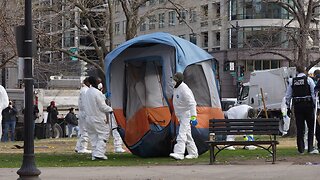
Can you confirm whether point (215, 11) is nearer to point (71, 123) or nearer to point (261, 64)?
point (71, 123)

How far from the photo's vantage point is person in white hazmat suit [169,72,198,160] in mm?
16172

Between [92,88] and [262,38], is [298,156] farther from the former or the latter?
[262,38]

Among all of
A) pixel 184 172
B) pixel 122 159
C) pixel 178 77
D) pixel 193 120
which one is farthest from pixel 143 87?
pixel 184 172

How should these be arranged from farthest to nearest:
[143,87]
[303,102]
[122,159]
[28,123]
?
1. [143,87]
2. [122,159]
3. [303,102]
4. [28,123]

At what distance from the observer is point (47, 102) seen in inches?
1623

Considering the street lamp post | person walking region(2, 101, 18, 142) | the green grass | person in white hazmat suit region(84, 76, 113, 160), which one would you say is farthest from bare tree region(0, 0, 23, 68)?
the street lamp post

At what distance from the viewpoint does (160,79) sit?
717 inches

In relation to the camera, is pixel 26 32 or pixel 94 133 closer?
pixel 26 32

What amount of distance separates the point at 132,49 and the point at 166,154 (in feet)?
8.64

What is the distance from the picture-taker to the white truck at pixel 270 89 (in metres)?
37.4

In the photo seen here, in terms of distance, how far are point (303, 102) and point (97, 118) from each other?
4.68 metres

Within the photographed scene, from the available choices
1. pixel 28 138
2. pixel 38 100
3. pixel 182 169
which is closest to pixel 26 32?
pixel 28 138

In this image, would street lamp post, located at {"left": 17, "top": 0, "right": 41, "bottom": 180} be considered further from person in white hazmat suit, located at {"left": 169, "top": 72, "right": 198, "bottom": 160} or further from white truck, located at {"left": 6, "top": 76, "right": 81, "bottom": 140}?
white truck, located at {"left": 6, "top": 76, "right": 81, "bottom": 140}

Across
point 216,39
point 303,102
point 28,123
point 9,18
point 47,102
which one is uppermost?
point 216,39
